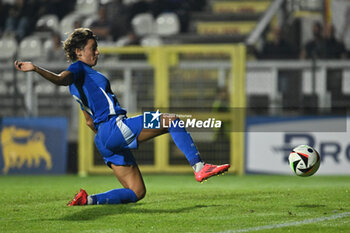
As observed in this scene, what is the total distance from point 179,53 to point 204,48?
513 millimetres

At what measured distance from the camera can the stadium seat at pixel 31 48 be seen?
67.0ft

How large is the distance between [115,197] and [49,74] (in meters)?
1.60

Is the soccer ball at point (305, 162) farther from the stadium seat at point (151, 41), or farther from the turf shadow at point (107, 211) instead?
the stadium seat at point (151, 41)

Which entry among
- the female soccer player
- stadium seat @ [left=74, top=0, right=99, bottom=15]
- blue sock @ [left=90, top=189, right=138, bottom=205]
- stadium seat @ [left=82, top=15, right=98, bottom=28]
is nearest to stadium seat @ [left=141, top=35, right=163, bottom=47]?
stadium seat @ [left=82, top=15, right=98, bottom=28]

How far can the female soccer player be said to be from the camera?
6.24m

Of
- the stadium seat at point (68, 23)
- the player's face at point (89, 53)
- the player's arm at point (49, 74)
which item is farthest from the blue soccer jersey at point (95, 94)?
the stadium seat at point (68, 23)

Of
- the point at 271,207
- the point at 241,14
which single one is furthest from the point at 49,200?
the point at 241,14

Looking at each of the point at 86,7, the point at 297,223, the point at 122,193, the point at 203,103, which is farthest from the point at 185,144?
the point at 86,7

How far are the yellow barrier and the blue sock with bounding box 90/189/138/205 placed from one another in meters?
5.89

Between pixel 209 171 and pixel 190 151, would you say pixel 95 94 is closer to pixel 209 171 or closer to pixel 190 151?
pixel 190 151

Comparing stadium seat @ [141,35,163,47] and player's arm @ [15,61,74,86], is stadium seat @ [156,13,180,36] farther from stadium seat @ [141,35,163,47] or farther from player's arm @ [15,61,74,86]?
player's arm @ [15,61,74,86]

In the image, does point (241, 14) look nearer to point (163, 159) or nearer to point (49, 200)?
point (163, 159)

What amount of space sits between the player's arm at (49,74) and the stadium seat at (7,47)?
1505 centimetres

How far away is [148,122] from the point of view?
20.9ft
